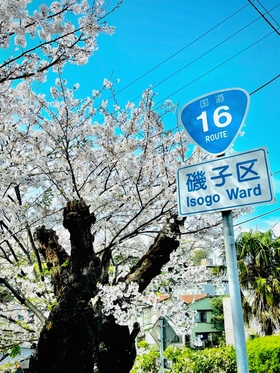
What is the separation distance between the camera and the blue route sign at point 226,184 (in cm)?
153

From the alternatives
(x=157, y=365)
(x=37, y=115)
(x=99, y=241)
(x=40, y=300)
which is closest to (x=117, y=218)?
(x=99, y=241)

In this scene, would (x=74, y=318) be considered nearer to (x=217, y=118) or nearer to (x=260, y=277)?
(x=217, y=118)

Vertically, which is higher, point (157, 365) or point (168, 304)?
point (168, 304)

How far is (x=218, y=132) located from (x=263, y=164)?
0.32 m

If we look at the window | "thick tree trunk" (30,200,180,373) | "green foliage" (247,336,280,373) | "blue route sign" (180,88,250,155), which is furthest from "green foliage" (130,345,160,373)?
the window

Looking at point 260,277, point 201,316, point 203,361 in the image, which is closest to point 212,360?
point 203,361

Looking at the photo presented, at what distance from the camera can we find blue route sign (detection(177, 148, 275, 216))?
5.03 feet

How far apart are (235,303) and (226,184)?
22.2 inches

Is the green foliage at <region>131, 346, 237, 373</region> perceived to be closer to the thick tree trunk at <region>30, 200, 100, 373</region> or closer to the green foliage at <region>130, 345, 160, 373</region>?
the green foliage at <region>130, 345, 160, 373</region>

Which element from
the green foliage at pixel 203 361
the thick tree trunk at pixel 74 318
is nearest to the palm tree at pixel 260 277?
the green foliage at pixel 203 361

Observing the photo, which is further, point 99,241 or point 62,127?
point 99,241

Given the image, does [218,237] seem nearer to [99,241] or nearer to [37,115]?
[99,241]

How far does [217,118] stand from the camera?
1768mm

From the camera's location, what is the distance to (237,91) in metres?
1.74
